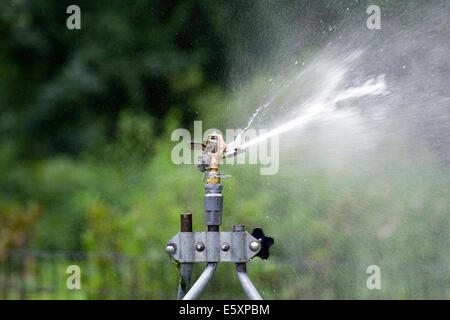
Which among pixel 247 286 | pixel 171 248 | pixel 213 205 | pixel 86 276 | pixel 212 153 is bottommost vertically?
pixel 86 276

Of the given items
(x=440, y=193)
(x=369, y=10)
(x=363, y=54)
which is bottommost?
(x=440, y=193)

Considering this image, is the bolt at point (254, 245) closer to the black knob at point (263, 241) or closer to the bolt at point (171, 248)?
the black knob at point (263, 241)

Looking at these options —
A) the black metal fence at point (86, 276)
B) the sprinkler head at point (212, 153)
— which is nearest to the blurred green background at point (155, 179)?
the black metal fence at point (86, 276)

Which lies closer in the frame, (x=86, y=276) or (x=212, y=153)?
(x=212, y=153)

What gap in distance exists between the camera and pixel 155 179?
4.61 metres

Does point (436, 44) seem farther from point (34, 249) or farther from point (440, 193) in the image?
point (34, 249)

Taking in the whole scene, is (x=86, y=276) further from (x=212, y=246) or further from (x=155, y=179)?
(x=212, y=246)

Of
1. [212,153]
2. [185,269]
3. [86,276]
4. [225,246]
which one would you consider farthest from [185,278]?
[86,276]

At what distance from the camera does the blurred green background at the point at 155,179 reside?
402 cm

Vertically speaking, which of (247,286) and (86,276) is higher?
(247,286)

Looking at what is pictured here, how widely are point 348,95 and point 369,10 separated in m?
1.12

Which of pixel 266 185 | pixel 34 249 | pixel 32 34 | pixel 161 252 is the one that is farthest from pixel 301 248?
pixel 32 34

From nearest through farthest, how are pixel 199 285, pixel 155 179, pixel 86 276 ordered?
1. pixel 199 285
2. pixel 86 276
3. pixel 155 179

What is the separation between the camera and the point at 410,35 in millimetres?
3771
